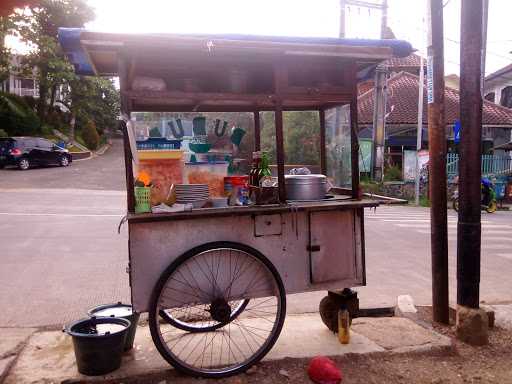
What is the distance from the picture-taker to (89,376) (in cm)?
329

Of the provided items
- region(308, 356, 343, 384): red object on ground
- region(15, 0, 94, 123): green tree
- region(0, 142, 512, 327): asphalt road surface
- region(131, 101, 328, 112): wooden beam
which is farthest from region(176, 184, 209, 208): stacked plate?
region(15, 0, 94, 123): green tree

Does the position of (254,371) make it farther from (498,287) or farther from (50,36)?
(50,36)

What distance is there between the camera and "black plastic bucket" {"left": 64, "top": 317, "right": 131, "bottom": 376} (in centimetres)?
324

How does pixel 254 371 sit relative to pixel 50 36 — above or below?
below

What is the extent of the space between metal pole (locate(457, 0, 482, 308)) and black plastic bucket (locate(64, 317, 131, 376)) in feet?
9.26

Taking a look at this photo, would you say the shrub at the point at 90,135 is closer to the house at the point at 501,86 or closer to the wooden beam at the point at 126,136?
the house at the point at 501,86

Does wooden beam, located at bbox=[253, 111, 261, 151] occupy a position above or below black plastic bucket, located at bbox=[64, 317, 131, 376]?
above

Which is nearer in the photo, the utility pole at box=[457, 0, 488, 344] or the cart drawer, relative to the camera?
the cart drawer

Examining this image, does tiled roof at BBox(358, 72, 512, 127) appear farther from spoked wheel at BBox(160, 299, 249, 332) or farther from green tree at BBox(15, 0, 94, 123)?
spoked wheel at BBox(160, 299, 249, 332)

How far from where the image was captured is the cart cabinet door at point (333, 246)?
12.3ft

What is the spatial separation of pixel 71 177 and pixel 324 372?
20907mm

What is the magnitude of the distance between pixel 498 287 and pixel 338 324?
3476 mm

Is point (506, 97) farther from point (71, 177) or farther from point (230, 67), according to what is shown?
point (230, 67)

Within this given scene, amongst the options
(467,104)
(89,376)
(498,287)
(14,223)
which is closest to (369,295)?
(498,287)
